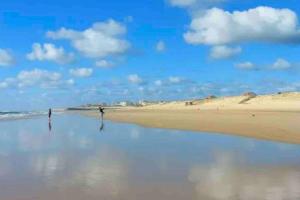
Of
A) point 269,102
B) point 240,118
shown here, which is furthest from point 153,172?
point 269,102

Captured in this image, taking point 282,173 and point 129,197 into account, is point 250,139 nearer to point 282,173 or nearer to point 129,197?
point 282,173

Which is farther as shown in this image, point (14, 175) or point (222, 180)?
point (14, 175)

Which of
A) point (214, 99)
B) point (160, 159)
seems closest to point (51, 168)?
point (160, 159)

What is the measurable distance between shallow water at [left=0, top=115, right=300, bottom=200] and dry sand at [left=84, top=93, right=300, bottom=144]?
613cm

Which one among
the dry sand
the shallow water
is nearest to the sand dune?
the dry sand

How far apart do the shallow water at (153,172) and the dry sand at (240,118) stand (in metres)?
6.13

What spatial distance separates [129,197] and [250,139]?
15.0 m

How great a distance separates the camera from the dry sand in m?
28.2

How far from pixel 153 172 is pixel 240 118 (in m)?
31.1

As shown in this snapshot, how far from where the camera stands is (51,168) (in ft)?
48.8

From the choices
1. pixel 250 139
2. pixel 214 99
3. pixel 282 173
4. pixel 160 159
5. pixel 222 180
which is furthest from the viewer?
pixel 214 99

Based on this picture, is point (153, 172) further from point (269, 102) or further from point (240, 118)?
point (269, 102)

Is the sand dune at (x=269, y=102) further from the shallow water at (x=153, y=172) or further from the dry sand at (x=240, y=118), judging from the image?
the shallow water at (x=153, y=172)

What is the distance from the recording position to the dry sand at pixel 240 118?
28.2 meters
